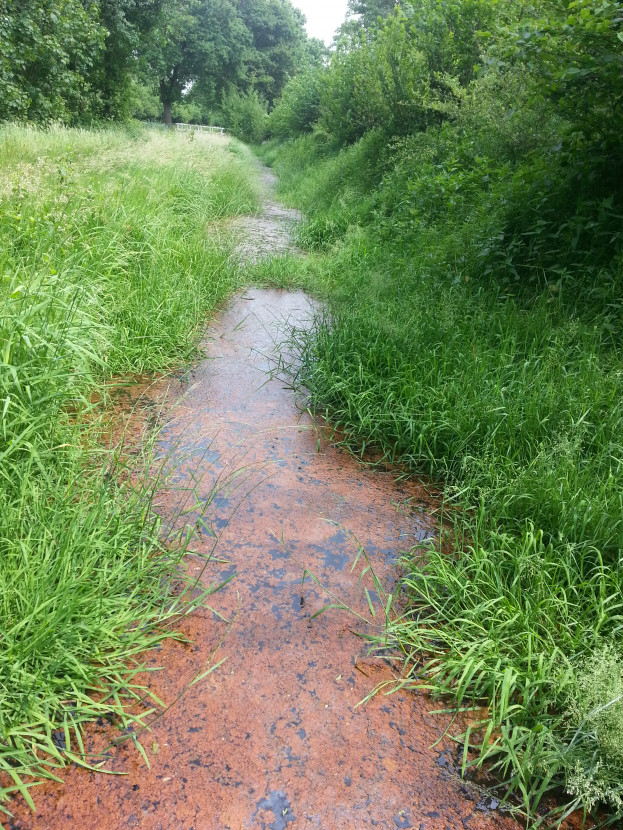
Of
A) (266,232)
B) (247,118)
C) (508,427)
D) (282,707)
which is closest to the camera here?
(282,707)

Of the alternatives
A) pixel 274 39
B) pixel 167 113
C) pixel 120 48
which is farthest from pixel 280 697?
pixel 274 39

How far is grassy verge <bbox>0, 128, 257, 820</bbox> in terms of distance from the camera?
1.70m

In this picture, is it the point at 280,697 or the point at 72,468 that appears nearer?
the point at 280,697

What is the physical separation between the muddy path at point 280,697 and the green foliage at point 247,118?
33.8 metres

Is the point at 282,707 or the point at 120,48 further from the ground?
the point at 120,48

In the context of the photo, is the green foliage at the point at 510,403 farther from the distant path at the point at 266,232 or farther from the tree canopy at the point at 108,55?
the tree canopy at the point at 108,55

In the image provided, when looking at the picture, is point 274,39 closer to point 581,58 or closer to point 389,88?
point 389,88

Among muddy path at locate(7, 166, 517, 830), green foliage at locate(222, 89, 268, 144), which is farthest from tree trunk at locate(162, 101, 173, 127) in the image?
muddy path at locate(7, 166, 517, 830)

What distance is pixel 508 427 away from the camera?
3.01 meters

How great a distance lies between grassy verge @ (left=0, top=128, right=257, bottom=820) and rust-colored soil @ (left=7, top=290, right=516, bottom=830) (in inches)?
5.9

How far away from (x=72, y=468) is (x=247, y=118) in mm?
36512

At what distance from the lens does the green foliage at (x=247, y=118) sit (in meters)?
33.2

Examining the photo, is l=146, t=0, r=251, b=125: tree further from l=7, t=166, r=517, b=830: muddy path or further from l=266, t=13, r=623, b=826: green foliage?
l=7, t=166, r=517, b=830: muddy path

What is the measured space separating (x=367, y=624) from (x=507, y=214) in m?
3.83
